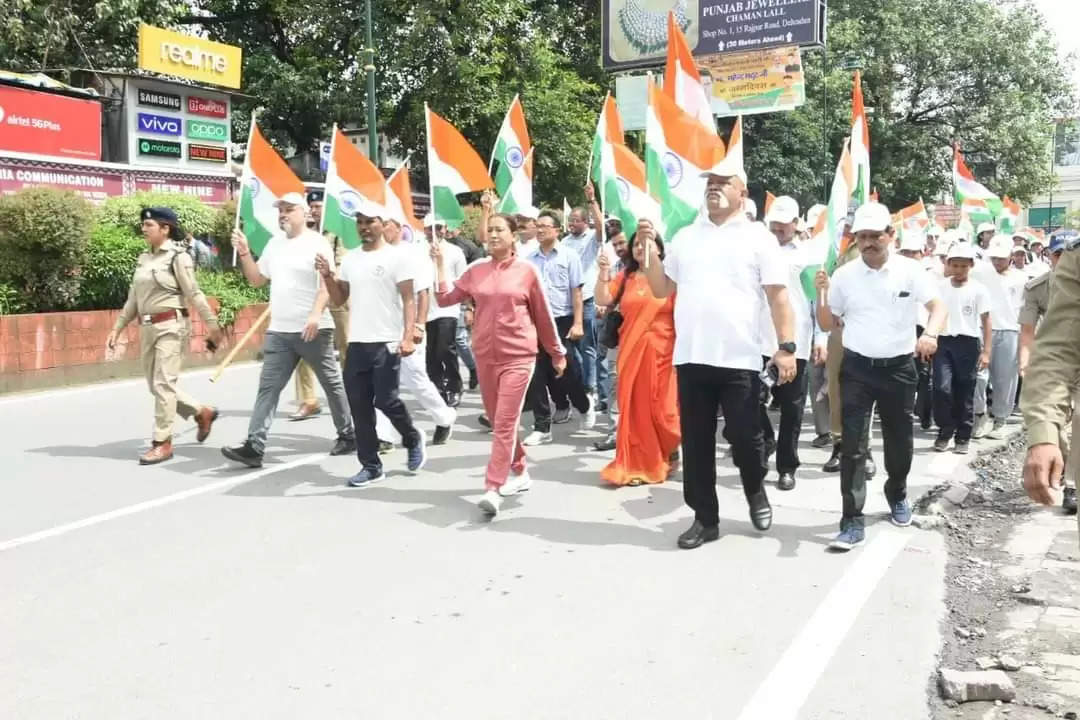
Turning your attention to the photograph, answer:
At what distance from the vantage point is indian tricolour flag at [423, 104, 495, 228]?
28.7 ft

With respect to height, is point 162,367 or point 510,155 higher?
point 510,155

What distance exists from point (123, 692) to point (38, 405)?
7.43 m

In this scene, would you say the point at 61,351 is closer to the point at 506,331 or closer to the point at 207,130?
the point at 506,331

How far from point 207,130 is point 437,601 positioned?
74.5 feet

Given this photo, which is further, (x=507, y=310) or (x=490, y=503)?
(x=507, y=310)

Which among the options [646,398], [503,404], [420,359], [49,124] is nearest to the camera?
[503,404]

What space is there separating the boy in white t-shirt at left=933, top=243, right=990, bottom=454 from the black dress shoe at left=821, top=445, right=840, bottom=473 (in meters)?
1.31

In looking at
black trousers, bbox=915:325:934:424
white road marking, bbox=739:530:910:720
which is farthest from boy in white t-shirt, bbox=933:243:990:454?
white road marking, bbox=739:530:910:720

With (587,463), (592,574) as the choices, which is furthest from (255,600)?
(587,463)

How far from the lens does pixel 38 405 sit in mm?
10312

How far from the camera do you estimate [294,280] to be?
7535 mm

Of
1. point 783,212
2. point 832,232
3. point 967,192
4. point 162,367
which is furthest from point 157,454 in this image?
point 967,192

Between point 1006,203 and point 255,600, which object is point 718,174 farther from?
point 1006,203

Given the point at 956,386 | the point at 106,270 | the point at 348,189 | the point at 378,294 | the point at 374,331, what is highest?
the point at 348,189
